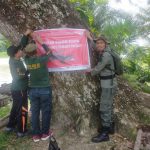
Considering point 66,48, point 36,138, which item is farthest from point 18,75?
point 36,138

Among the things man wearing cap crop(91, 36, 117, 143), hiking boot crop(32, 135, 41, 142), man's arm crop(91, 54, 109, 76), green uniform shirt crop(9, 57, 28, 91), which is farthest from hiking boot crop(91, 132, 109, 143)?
green uniform shirt crop(9, 57, 28, 91)

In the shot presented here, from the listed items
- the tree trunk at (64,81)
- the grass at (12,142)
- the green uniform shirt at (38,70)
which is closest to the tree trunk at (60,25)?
the tree trunk at (64,81)

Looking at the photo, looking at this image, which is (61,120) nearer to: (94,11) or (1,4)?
(1,4)

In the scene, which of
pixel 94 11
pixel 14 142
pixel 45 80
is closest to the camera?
pixel 45 80

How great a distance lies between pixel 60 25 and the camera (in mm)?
5840

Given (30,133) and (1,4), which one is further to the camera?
(30,133)

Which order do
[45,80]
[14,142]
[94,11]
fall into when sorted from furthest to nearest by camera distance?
[94,11]
[14,142]
[45,80]

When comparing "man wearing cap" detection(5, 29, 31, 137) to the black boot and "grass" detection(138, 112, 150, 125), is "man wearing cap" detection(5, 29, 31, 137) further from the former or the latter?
"grass" detection(138, 112, 150, 125)

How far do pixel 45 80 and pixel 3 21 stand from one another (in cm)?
136

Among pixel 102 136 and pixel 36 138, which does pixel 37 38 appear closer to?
pixel 36 138

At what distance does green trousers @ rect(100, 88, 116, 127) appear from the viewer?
18.7 feet

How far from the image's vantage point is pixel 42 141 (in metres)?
5.93

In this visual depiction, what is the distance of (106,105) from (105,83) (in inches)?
16.2

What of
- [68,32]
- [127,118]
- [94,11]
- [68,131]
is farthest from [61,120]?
[94,11]
